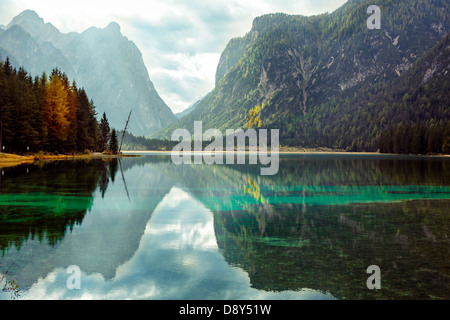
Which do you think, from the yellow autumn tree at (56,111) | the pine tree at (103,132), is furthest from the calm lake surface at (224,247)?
the pine tree at (103,132)

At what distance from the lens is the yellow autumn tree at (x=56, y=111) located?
264 feet

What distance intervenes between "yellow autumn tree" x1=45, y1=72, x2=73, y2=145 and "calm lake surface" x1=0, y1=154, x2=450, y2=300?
204ft

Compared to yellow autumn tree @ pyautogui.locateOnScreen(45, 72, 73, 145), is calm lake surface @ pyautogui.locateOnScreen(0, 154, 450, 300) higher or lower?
lower

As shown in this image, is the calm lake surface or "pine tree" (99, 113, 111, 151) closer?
the calm lake surface

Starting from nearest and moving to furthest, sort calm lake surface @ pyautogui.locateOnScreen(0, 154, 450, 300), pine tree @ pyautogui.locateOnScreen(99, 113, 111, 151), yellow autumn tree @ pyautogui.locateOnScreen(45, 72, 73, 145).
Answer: calm lake surface @ pyautogui.locateOnScreen(0, 154, 450, 300), yellow autumn tree @ pyautogui.locateOnScreen(45, 72, 73, 145), pine tree @ pyautogui.locateOnScreen(99, 113, 111, 151)

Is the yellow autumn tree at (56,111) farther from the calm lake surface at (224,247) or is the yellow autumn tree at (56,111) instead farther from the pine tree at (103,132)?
the calm lake surface at (224,247)

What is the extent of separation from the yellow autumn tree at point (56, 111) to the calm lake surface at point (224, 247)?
62084 mm

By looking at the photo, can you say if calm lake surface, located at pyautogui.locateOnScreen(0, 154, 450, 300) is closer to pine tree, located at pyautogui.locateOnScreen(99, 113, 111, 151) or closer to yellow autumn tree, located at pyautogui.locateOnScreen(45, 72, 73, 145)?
yellow autumn tree, located at pyautogui.locateOnScreen(45, 72, 73, 145)

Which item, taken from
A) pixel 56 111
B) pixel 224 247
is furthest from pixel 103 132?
Result: pixel 224 247

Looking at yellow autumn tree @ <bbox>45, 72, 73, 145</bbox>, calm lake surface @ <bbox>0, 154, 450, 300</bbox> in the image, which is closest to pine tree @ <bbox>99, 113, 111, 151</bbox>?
yellow autumn tree @ <bbox>45, 72, 73, 145</bbox>

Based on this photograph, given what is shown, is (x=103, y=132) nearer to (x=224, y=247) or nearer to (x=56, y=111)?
(x=56, y=111)

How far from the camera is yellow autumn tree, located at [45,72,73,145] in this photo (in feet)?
264

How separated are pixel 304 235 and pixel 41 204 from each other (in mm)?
16848

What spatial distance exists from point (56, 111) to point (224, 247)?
79.4m
